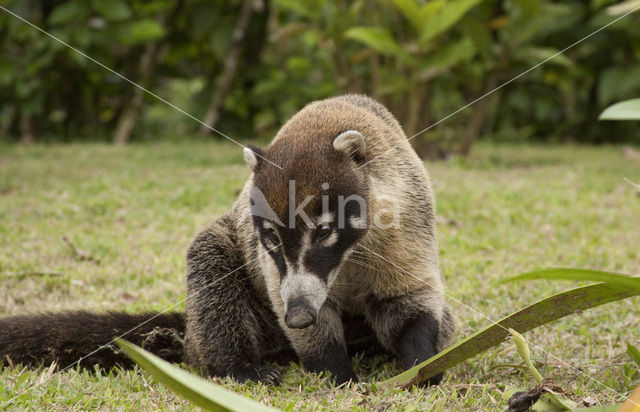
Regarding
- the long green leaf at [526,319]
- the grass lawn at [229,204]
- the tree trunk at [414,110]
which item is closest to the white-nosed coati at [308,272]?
the grass lawn at [229,204]

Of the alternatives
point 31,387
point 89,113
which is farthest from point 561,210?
point 89,113

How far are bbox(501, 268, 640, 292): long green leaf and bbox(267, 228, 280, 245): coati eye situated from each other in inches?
44.0

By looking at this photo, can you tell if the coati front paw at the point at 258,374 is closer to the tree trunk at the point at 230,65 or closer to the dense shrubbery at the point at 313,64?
the dense shrubbery at the point at 313,64

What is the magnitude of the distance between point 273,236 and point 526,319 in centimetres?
108

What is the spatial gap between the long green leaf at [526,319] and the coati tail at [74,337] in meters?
1.37

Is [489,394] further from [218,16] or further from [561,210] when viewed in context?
[218,16]

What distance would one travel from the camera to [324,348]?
3.08 meters

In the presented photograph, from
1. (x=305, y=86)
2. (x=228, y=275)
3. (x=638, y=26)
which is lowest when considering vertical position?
(x=228, y=275)

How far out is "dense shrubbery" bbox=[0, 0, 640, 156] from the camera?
7.75 m

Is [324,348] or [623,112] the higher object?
[623,112]

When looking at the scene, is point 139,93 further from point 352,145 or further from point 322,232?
point 322,232

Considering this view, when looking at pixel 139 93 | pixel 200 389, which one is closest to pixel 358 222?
pixel 200 389

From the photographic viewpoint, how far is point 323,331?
3.12m

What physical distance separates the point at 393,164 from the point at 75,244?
2.81 m
